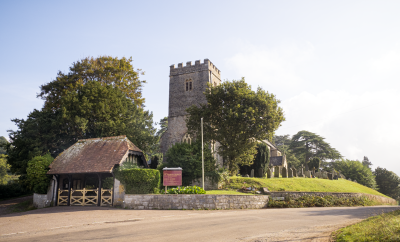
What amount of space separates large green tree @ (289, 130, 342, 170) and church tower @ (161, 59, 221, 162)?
28491mm

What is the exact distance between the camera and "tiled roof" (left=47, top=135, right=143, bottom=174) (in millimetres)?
19156

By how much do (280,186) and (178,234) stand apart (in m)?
17.0

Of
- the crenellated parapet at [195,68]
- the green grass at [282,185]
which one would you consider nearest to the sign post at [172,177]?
the green grass at [282,185]

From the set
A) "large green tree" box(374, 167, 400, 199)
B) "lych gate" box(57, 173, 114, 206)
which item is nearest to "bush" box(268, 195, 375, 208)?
"lych gate" box(57, 173, 114, 206)

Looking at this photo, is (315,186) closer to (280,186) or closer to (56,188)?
(280,186)

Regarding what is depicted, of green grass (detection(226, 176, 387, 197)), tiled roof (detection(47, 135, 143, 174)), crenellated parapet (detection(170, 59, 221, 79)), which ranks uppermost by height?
crenellated parapet (detection(170, 59, 221, 79))

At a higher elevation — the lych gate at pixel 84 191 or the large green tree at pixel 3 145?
the large green tree at pixel 3 145

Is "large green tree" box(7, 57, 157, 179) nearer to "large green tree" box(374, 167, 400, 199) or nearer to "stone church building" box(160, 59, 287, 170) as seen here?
"stone church building" box(160, 59, 287, 170)

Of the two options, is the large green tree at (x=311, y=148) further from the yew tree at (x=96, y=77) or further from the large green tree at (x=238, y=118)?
the yew tree at (x=96, y=77)

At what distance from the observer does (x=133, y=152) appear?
2088 centimetres

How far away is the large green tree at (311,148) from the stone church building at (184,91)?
2851 centimetres

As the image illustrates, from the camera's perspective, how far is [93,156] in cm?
2047

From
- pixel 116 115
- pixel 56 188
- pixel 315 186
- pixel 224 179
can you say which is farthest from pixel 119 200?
pixel 315 186

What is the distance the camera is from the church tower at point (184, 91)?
1442 inches
